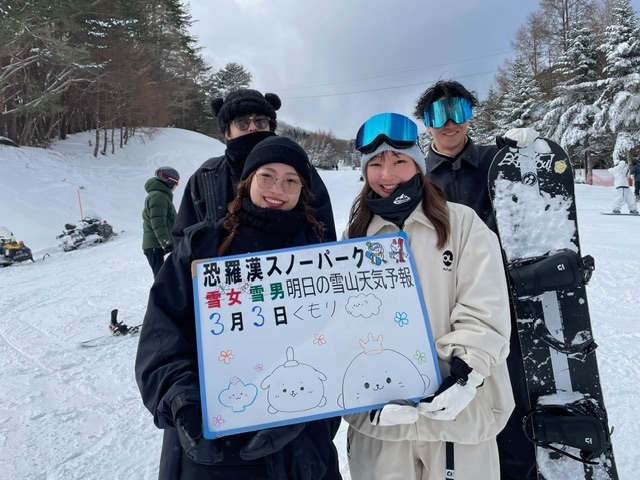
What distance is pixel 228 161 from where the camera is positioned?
8.46ft

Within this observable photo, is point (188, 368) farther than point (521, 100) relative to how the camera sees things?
No

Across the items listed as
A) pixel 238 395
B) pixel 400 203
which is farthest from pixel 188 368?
pixel 400 203

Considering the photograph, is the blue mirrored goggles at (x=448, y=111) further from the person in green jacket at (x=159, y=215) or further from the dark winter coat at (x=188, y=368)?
the person in green jacket at (x=159, y=215)

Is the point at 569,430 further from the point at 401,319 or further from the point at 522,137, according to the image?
the point at 522,137

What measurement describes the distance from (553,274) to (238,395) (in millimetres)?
1482

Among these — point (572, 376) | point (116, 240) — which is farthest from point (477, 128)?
point (572, 376)

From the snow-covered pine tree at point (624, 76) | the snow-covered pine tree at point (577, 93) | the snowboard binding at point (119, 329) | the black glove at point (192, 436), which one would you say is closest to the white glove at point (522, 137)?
the black glove at point (192, 436)

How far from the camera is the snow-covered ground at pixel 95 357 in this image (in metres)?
2.80

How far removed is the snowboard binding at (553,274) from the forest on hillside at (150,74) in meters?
19.7

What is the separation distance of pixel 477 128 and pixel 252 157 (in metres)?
37.5

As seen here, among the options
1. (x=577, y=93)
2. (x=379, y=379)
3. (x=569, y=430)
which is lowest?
(x=569, y=430)

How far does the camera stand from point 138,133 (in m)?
29.7

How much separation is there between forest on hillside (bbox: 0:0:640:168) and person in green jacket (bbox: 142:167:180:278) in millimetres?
14943

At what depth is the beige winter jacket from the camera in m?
1.47
